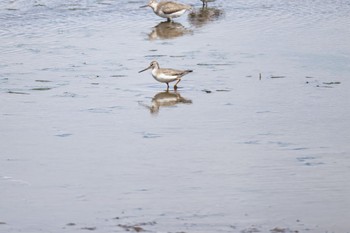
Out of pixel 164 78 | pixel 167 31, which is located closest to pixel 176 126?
pixel 164 78

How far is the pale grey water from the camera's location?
10852 millimetres

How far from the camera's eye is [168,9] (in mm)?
24578

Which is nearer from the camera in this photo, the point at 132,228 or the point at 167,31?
the point at 132,228

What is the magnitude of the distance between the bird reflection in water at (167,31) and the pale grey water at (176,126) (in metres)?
0.08

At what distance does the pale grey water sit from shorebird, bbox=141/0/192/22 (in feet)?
1.11

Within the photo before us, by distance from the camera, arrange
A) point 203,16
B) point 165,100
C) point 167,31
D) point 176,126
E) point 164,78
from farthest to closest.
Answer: point 203,16 < point 167,31 < point 164,78 < point 165,100 < point 176,126

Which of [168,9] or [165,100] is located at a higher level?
[168,9]

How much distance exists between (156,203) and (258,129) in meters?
3.63

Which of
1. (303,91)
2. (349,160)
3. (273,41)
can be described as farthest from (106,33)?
(349,160)

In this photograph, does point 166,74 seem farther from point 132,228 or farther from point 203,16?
point 203,16

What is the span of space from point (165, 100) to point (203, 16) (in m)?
8.89

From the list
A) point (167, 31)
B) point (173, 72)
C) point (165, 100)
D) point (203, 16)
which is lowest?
point (165, 100)

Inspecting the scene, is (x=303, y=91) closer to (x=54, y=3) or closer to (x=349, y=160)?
(x=349, y=160)

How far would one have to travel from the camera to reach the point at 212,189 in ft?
38.0
